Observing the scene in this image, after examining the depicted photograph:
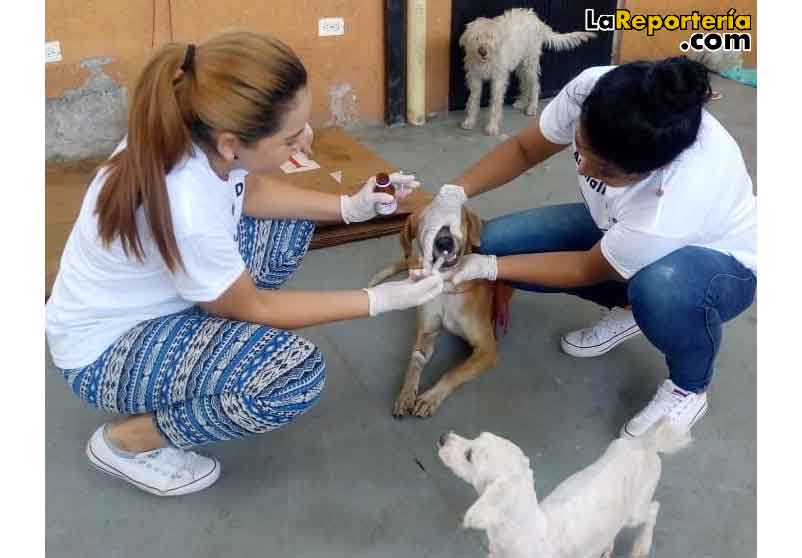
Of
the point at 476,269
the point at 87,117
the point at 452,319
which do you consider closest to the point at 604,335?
the point at 452,319

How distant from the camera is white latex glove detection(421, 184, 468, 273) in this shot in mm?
2191

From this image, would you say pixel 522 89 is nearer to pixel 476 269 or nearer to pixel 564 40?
pixel 564 40

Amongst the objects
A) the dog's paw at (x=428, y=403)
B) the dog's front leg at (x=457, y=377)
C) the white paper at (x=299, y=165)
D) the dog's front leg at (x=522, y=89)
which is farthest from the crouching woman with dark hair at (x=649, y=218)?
the dog's front leg at (x=522, y=89)

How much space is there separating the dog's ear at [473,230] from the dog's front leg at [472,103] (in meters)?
2.11

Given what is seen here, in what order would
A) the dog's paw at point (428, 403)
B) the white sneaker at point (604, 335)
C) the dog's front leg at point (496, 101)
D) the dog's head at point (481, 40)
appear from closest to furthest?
the dog's paw at point (428, 403), the white sneaker at point (604, 335), the dog's head at point (481, 40), the dog's front leg at point (496, 101)

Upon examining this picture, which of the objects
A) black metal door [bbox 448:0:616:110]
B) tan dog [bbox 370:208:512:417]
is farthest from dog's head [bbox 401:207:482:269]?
black metal door [bbox 448:0:616:110]

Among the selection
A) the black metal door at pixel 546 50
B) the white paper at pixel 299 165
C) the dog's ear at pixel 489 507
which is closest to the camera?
the dog's ear at pixel 489 507

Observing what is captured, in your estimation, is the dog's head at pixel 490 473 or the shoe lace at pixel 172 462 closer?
the dog's head at pixel 490 473

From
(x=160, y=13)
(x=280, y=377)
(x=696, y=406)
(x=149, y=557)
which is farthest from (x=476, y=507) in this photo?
(x=160, y=13)

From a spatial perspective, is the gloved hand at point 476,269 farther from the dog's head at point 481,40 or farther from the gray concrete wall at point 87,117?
the gray concrete wall at point 87,117

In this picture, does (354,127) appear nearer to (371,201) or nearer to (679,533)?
(371,201)

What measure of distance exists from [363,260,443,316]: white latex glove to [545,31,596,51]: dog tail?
2.98 meters

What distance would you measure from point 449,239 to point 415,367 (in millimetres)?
460

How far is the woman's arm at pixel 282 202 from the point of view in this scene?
212 centimetres
